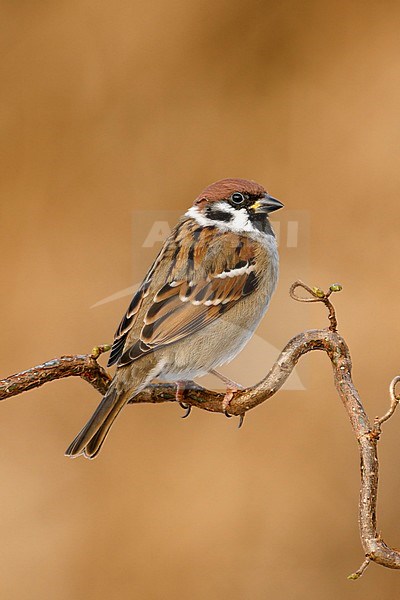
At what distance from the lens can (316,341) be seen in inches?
32.7

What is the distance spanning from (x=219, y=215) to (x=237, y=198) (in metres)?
0.06

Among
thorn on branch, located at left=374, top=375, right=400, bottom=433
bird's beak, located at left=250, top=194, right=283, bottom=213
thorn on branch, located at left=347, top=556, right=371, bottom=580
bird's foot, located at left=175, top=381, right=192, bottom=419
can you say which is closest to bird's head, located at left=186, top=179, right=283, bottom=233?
bird's beak, located at left=250, top=194, right=283, bottom=213

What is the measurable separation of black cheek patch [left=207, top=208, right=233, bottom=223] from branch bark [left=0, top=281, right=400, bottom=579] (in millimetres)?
275

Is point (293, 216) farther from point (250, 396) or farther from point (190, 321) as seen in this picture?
point (250, 396)

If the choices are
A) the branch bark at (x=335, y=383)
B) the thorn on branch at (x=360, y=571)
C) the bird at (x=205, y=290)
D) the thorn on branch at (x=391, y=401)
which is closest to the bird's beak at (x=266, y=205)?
the bird at (x=205, y=290)

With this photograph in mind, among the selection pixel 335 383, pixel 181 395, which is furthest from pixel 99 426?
pixel 335 383

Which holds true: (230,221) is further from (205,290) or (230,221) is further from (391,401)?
(391,401)

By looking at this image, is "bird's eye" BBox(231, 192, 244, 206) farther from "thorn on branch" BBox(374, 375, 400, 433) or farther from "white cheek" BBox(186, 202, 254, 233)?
"thorn on branch" BBox(374, 375, 400, 433)

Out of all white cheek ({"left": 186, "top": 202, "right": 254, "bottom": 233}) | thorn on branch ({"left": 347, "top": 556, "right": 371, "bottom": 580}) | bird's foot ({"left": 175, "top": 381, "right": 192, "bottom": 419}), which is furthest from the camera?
white cheek ({"left": 186, "top": 202, "right": 254, "bottom": 233})

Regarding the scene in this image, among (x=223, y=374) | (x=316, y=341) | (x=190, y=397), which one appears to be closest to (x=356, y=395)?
(x=316, y=341)

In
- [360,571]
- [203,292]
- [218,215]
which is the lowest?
[360,571]

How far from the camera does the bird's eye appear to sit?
1.07m

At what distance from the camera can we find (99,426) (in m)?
0.92

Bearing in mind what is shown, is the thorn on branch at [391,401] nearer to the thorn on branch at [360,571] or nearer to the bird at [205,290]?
the thorn on branch at [360,571]
